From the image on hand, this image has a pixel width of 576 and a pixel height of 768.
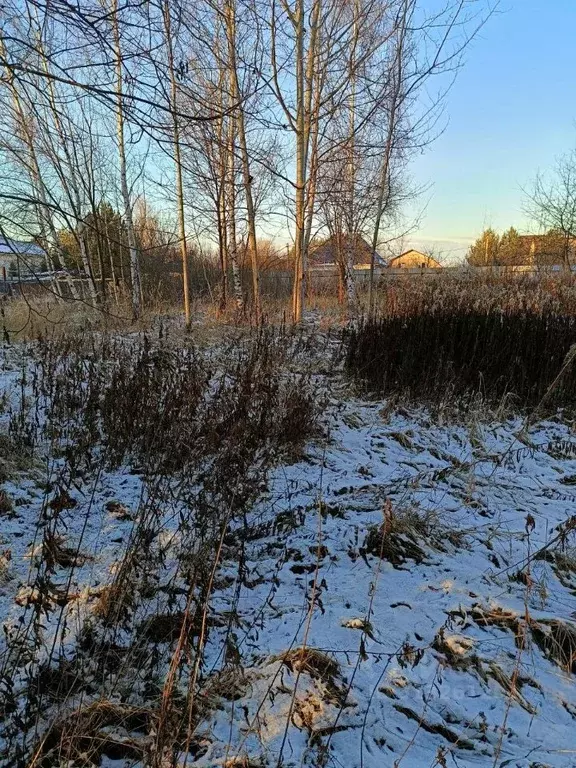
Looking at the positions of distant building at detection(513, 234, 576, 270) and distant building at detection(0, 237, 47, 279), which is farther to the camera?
distant building at detection(513, 234, 576, 270)

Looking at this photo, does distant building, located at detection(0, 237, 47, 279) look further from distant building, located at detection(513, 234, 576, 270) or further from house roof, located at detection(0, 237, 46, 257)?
distant building, located at detection(513, 234, 576, 270)

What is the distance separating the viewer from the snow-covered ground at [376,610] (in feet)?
4.69

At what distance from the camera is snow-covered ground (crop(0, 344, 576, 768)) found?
1.43 m

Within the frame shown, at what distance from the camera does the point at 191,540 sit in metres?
2.33

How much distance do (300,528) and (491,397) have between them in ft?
10.9

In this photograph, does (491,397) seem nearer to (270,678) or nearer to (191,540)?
(191,540)

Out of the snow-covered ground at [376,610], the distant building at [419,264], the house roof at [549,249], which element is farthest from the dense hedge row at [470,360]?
the house roof at [549,249]

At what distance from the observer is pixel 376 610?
2.01 m

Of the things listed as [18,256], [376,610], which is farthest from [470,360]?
[18,256]

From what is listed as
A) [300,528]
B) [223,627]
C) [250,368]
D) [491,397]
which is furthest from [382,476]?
[491,397]

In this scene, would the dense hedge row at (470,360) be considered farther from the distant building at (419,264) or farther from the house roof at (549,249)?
the house roof at (549,249)

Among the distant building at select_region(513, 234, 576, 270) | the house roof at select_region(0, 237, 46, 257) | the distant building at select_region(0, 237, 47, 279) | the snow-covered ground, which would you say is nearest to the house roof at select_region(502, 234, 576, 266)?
the distant building at select_region(513, 234, 576, 270)

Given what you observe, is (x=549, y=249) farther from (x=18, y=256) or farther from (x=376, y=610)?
(x=18, y=256)

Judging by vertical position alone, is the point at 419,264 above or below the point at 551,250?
below
